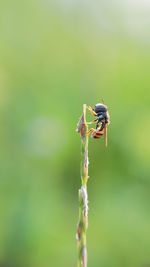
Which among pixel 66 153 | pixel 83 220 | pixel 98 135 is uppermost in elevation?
pixel 66 153

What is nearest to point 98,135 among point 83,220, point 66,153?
point 83,220

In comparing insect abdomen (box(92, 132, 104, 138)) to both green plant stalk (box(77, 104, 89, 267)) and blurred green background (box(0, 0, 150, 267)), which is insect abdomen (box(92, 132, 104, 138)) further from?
blurred green background (box(0, 0, 150, 267))

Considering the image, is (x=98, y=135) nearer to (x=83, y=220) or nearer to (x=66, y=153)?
(x=83, y=220)

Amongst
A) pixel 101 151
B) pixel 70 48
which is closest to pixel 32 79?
pixel 70 48

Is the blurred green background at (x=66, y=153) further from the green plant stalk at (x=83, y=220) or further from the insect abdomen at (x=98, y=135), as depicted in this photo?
the green plant stalk at (x=83, y=220)

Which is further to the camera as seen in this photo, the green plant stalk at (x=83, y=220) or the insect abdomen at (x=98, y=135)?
the insect abdomen at (x=98, y=135)

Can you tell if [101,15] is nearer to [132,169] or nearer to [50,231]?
[132,169]

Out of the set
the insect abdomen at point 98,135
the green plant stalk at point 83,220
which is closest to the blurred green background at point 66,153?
the insect abdomen at point 98,135

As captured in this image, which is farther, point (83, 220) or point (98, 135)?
point (98, 135)

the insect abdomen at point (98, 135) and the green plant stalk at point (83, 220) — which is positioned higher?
the insect abdomen at point (98, 135)
